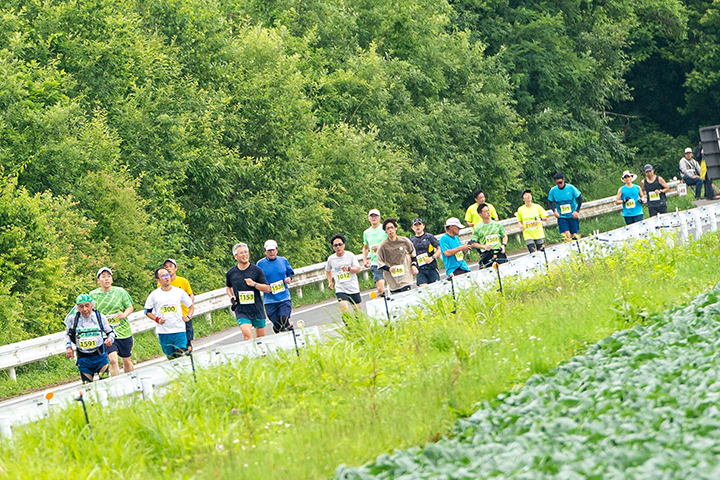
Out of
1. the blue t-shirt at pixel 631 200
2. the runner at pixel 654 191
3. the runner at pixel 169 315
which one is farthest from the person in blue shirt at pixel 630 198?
the runner at pixel 169 315

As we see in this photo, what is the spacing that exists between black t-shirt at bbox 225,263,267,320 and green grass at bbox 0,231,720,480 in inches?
109

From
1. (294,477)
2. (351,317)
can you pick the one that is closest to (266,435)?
(294,477)

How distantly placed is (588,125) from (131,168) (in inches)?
953

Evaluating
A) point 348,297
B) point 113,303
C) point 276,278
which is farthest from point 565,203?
point 113,303

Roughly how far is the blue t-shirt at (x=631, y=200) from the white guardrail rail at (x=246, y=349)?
3.35 metres

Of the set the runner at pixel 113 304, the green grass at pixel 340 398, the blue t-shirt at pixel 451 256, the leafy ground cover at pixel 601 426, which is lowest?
the leafy ground cover at pixel 601 426

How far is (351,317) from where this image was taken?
1284cm

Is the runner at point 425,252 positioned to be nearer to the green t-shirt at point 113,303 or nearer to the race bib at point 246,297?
the race bib at point 246,297

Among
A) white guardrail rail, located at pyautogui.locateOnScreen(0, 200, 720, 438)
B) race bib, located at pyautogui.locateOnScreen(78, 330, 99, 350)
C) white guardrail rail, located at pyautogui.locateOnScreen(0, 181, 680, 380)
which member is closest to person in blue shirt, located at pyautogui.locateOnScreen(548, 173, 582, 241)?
white guardrail rail, located at pyautogui.locateOnScreen(0, 200, 720, 438)

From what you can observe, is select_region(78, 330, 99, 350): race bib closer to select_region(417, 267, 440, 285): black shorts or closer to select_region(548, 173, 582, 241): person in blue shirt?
select_region(417, 267, 440, 285): black shorts

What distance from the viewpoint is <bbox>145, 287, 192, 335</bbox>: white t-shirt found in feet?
47.6

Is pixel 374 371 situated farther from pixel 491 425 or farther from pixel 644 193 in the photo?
pixel 644 193

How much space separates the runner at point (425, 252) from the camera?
55.2ft

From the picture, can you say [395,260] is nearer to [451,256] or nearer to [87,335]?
[451,256]
